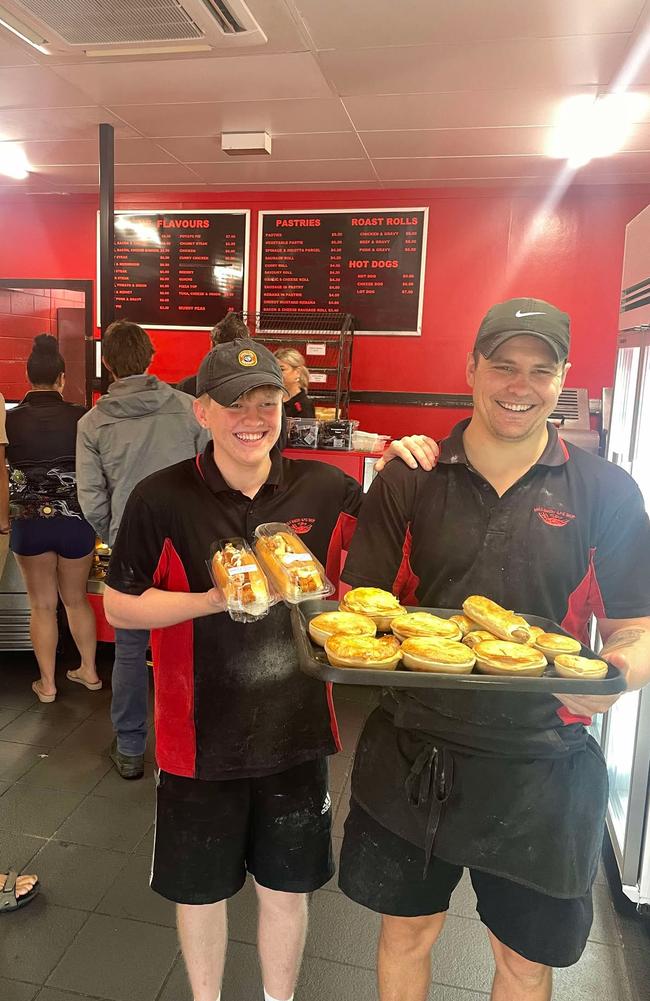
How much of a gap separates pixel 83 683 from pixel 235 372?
270 centimetres

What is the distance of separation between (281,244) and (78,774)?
4.04 meters

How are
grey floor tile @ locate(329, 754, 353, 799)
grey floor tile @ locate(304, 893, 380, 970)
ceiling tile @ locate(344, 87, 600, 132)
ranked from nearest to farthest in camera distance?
grey floor tile @ locate(304, 893, 380, 970) < grey floor tile @ locate(329, 754, 353, 799) < ceiling tile @ locate(344, 87, 600, 132)

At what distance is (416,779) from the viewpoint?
1.34 metres

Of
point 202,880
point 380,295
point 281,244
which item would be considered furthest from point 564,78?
point 202,880

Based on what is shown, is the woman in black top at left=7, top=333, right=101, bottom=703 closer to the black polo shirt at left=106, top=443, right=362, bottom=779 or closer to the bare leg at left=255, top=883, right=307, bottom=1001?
the black polo shirt at left=106, top=443, right=362, bottom=779

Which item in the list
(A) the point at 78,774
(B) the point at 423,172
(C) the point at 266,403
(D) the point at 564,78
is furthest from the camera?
(B) the point at 423,172

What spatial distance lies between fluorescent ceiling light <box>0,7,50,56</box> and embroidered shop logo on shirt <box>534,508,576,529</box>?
9.09 ft

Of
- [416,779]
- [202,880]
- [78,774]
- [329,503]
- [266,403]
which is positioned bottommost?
[78,774]

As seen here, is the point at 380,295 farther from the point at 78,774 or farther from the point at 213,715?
the point at 213,715

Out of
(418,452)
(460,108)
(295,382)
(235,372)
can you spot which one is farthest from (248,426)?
(295,382)

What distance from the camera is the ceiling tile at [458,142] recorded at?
384 cm

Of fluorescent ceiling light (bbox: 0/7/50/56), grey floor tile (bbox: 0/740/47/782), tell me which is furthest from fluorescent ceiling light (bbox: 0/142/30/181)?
grey floor tile (bbox: 0/740/47/782)

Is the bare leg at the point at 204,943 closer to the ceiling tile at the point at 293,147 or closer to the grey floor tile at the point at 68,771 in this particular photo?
the grey floor tile at the point at 68,771

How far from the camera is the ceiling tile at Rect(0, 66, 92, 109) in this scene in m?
3.29
